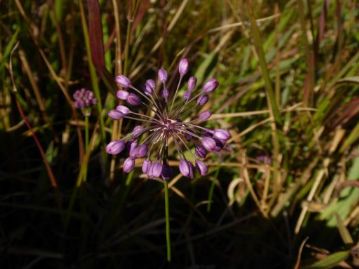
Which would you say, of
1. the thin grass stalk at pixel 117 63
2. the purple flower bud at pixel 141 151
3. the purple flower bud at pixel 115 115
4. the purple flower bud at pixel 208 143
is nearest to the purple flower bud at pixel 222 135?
the purple flower bud at pixel 208 143

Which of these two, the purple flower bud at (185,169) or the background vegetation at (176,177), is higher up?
the purple flower bud at (185,169)

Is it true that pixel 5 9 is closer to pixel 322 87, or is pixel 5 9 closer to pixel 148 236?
pixel 148 236

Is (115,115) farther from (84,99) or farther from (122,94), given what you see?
(84,99)

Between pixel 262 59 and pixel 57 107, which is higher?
pixel 262 59

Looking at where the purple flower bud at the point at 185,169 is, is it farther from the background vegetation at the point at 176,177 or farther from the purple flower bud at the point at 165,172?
the background vegetation at the point at 176,177

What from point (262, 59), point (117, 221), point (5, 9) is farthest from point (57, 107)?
point (262, 59)

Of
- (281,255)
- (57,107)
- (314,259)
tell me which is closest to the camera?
(314,259)
